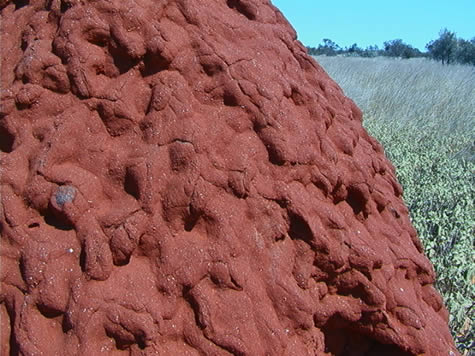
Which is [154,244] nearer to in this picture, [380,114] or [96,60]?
[96,60]

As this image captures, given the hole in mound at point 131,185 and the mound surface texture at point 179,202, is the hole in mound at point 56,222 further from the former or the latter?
the hole in mound at point 131,185

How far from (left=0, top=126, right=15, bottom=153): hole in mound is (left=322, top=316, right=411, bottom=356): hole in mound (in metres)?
1.23

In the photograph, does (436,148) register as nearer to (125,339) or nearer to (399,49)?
(125,339)

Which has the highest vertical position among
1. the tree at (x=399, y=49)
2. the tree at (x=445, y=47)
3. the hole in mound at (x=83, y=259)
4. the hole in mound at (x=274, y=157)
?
the tree at (x=399, y=49)

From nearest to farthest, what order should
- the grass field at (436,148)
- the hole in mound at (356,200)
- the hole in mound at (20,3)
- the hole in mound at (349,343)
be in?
1. the hole in mound at (349,343)
2. the hole in mound at (356,200)
3. the hole in mound at (20,3)
4. the grass field at (436,148)

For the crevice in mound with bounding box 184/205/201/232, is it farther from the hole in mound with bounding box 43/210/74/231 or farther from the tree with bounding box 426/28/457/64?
the tree with bounding box 426/28/457/64

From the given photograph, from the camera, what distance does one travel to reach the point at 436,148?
27.2 feet

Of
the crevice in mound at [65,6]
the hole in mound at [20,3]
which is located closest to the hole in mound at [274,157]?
the crevice in mound at [65,6]

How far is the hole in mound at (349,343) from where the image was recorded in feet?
7.52

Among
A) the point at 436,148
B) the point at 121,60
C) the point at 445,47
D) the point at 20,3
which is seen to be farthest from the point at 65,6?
the point at 445,47

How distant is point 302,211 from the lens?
2.16m

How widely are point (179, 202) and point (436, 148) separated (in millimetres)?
6855

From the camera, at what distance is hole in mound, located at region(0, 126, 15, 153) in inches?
85.1

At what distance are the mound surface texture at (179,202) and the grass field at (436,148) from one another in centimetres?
152
